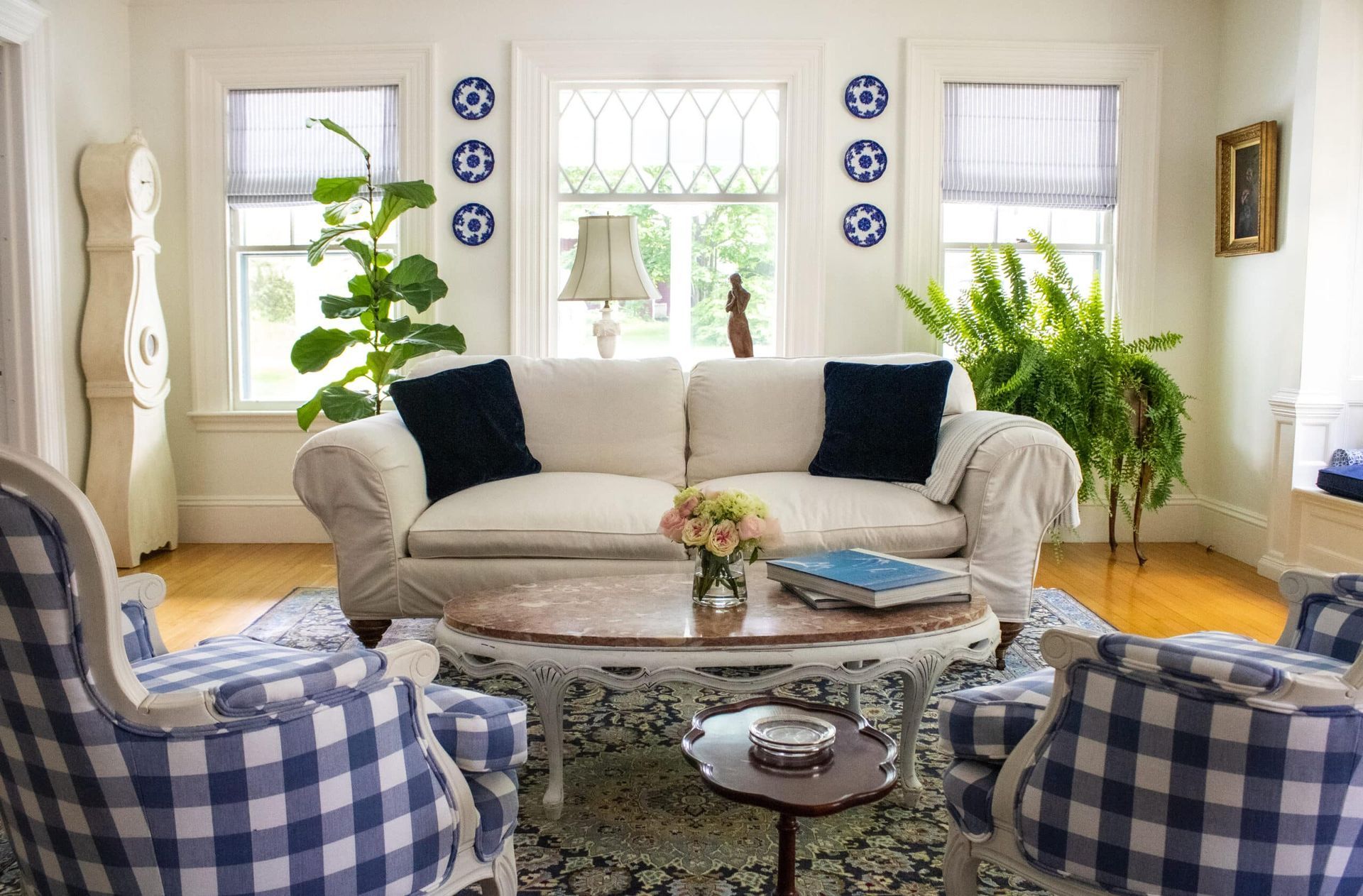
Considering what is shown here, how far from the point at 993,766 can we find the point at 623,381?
232 cm

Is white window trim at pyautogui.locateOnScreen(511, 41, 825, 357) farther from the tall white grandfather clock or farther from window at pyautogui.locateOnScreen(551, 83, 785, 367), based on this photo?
the tall white grandfather clock

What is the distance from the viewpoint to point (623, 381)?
3611 millimetres

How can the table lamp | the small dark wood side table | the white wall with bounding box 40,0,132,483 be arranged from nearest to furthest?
the small dark wood side table
the table lamp
the white wall with bounding box 40,0,132,483

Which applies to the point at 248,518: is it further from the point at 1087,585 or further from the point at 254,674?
the point at 254,674

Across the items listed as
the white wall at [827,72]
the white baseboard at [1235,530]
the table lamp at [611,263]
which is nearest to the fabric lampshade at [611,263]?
the table lamp at [611,263]

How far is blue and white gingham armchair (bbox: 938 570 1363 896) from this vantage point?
1.18 m

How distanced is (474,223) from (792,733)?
3.88m

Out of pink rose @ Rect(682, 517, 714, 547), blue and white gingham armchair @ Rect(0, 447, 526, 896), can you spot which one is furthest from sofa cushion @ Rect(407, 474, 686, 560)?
blue and white gingham armchair @ Rect(0, 447, 526, 896)

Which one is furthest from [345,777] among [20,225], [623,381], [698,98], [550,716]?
[698,98]

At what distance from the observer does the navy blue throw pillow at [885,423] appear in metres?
3.25

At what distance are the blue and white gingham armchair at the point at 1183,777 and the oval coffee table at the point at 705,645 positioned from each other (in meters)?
0.58

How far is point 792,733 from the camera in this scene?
153cm

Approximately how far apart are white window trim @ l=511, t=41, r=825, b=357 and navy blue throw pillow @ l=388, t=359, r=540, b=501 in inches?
63.4

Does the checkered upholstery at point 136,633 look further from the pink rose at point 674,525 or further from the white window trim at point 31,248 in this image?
the white window trim at point 31,248
